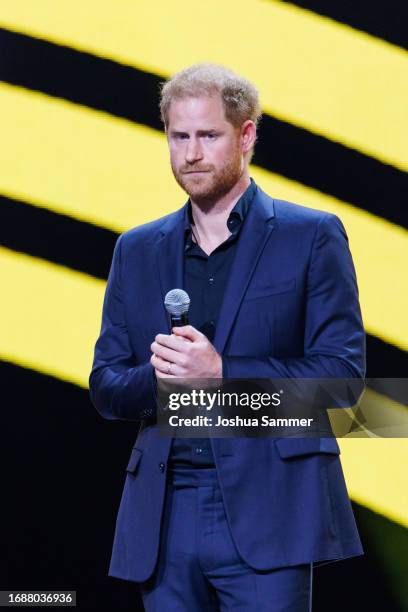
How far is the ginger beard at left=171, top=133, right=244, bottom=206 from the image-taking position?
2346 mm

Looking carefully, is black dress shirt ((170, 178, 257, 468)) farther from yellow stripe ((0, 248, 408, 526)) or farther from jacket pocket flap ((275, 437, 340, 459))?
yellow stripe ((0, 248, 408, 526))

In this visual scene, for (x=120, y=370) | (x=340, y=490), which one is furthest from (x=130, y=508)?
(x=340, y=490)

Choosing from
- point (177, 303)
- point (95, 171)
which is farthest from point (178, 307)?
point (95, 171)

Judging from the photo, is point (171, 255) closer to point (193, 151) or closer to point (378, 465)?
point (193, 151)

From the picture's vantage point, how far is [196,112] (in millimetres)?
2369

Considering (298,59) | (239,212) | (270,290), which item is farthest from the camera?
(298,59)

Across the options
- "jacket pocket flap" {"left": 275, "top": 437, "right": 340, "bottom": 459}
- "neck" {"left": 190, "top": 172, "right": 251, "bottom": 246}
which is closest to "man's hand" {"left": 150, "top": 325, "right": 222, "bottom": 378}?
"jacket pocket flap" {"left": 275, "top": 437, "right": 340, "bottom": 459}

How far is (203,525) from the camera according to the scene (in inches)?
87.7

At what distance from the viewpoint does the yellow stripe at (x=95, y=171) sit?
3.33 metres

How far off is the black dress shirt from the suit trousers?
33mm

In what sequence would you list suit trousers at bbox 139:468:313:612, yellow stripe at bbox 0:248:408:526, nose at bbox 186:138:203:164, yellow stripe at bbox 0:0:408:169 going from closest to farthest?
suit trousers at bbox 139:468:313:612, nose at bbox 186:138:203:164, yellow stripe at bbox 0:0:408:169, yellow stripe at bbox 0:248:408:526

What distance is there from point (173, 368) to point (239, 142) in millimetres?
584

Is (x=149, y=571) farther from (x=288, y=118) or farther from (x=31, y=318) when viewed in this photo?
(x=288, y=118)

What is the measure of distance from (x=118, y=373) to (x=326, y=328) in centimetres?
47
